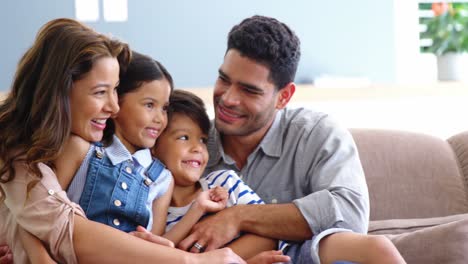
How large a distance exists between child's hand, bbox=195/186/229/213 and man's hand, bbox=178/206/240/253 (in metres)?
0.02

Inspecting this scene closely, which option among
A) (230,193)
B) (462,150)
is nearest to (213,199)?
(230,193)

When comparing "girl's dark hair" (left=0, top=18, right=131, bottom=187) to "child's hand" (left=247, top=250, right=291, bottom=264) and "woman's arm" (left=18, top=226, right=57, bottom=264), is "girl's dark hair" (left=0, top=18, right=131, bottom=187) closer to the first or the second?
"woman's arm" (left=18, top=226, right=57, bottom=264)

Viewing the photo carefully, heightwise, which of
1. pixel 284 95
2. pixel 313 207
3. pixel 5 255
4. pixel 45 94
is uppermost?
pixel 45 94

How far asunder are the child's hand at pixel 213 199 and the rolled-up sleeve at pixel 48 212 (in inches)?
14.0

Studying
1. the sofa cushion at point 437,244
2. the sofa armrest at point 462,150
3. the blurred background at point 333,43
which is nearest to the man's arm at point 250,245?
the sofa cushion at point 437,244

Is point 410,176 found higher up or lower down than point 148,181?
lower down

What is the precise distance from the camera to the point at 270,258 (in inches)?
86.0

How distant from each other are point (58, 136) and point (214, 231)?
1.69ft

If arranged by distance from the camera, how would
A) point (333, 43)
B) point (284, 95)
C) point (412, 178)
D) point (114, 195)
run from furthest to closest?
1. point (333, 43)
2. point (412, 178)
3. point (284, 95)
4. point (114, 195)

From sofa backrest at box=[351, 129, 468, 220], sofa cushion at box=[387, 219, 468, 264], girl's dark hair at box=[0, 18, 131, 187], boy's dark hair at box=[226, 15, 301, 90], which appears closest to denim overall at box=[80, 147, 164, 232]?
girl's dark hair at box=[0, 18, 131, 187]

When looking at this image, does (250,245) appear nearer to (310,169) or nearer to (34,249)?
(310,169)

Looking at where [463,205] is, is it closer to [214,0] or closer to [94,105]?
[94,105]

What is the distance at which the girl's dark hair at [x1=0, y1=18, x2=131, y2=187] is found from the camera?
211 centimetres

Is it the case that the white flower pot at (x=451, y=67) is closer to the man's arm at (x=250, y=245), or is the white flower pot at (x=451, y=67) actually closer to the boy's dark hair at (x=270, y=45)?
the boy's dark hair at (x=270, y=45)
